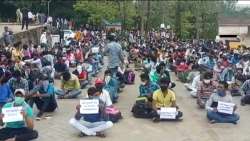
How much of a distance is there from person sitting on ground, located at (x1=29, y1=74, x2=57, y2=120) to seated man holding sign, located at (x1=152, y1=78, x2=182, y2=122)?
2819 mm

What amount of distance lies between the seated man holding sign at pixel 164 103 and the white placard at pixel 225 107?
1.13 meters

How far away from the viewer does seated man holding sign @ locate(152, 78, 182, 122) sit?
48.9 feet

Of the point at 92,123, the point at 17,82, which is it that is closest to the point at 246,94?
the point at 92,123

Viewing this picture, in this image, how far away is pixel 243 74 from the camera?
862 inches

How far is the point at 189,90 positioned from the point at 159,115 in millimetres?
6607

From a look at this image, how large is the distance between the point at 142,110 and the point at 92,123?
256cm

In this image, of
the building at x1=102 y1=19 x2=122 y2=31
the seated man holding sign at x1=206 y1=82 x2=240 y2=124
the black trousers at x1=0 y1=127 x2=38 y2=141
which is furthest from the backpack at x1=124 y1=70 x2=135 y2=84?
the building at x1=102 y1=19 x2=122 y2=31

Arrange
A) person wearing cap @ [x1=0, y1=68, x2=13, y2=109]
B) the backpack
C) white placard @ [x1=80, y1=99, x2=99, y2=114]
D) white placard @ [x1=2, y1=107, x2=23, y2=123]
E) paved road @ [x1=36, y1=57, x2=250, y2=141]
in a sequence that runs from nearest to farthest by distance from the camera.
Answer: white placard @ [x1=2, y1=107, x2=23, y2=123]
white placard @ [x1=80, y1=99, x2=99, y2=114]
paved road @ [x1=36, y1=57, x2=250, y2=141]
person wearing cap @ [x1=0, y1=68, x2=13, y2=109]
the backpack

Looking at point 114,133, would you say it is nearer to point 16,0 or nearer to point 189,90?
point 189,90

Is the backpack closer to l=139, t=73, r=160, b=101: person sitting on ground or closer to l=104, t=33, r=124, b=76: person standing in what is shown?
l=104, t=33, r=124, b=76: person standing

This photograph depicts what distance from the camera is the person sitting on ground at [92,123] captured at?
13242mm

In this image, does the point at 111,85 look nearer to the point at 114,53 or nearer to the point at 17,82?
the point at 114,53

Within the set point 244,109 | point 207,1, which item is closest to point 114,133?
point 244,109

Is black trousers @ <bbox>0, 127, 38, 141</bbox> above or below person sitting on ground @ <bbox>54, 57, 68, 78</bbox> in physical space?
below
